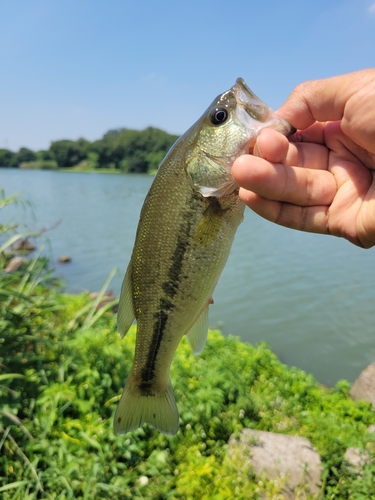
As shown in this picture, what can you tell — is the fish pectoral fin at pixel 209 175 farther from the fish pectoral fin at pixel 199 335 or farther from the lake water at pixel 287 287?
the lake water at pixel 287 287

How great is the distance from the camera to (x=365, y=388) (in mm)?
5555

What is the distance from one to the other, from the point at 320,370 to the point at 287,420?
290 cm

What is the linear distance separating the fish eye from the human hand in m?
0.22

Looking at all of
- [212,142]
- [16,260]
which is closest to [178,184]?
[212,142]

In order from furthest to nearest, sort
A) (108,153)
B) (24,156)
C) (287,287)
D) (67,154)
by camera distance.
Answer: (24,156), (67,154), (108,153), (287,287)

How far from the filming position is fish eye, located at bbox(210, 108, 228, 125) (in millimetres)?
1946

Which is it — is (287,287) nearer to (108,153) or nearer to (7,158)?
(108,153)

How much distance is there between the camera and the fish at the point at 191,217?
192 centimetres

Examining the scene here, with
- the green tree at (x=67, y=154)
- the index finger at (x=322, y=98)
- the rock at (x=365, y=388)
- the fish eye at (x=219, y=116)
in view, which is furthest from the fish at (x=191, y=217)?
the green tree at (x=67, y=154)

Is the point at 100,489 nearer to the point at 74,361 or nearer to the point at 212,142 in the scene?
the point at 74,361

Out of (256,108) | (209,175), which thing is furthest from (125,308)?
(256,108)

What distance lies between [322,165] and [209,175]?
0.94 meters

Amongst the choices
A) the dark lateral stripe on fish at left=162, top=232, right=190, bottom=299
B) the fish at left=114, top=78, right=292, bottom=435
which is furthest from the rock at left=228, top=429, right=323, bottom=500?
the dark lateral stripe on fish at left=162, top=232, right=190, bottom=299

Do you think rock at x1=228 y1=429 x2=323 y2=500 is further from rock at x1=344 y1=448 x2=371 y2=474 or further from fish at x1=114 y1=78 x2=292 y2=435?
fish at x1=114 y1=78 x2=292 y2=435
